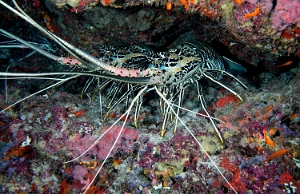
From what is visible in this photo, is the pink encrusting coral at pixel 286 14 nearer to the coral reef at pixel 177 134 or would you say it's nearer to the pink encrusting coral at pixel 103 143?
the coral reef at pixel 177 134

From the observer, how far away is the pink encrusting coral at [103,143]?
2578 mm

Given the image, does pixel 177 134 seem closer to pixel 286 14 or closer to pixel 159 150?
pixel 159 150

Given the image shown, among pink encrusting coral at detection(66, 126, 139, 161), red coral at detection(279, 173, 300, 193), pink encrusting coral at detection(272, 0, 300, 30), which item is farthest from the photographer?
pink encrusting coral at detection(66, 126, 139, 161)

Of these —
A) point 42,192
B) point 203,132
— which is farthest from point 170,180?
point 42,192

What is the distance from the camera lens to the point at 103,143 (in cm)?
261

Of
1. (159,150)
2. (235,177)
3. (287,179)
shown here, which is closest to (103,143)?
(159,150)

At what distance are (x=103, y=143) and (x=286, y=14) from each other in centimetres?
253

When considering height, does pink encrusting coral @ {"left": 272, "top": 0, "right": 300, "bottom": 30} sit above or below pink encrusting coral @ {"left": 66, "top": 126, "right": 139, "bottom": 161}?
above

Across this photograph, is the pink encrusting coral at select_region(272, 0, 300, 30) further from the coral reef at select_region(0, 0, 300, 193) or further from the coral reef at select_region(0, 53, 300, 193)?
the coral reef at select_region(0, 53, 300, 193)

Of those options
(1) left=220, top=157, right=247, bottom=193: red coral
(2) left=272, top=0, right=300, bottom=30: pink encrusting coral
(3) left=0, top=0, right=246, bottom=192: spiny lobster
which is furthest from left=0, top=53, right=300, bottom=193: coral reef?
(2) left=272, top=0, right=300, bottom=30: pink encrusting coral

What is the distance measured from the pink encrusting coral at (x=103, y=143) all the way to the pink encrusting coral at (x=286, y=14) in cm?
208

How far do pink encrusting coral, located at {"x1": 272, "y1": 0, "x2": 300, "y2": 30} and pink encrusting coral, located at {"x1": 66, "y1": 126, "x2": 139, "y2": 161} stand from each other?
2079 millimetres

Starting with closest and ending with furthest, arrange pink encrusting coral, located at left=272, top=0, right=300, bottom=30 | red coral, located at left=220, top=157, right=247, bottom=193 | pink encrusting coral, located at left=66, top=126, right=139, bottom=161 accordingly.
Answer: red coral, located at left=220, top=157, right=247, bottom=193 < pink encrusting coral, located at left=272, top=0, right=300, bottom=30 < pink encrusting coral, located at left=66, top=126, right=139, bottom=161

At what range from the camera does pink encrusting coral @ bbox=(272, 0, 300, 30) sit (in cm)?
224
